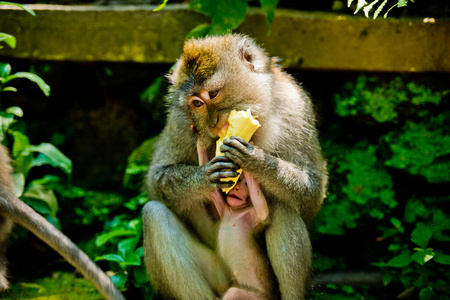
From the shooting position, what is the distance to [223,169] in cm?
328

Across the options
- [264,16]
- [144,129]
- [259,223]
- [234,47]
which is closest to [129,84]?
[144,129]

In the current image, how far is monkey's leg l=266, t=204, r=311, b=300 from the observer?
3314mm

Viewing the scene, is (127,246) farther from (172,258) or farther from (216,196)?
(216,196)

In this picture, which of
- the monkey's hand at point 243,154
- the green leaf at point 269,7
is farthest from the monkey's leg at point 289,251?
the green leaf at point 269,7

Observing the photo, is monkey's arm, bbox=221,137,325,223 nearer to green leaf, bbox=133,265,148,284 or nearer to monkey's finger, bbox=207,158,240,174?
monkey's finger, bbox=207,158,240,174

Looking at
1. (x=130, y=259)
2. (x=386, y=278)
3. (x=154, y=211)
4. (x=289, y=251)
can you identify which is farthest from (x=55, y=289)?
(x=386, y=278)

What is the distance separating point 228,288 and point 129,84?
8.11 feet

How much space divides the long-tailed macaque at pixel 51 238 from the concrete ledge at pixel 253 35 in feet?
5.47

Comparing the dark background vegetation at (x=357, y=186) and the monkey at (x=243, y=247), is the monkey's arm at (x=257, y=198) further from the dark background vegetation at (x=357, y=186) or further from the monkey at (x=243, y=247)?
the dark background vegetation at (x=357, y=186)

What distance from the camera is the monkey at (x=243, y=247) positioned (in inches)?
137

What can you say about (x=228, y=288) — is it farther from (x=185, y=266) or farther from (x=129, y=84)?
(x=129, y=84)

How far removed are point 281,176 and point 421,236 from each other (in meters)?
1.37

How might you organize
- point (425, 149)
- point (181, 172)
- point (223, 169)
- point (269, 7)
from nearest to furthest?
point (223, 169)
point (181, 172)
point (269, 7)
point (425, 149)

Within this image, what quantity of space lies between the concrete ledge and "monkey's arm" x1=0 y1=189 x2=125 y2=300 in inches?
75.0
